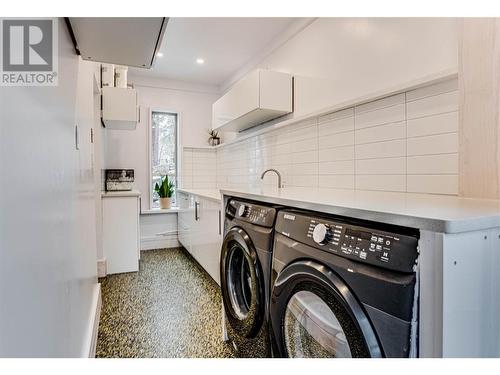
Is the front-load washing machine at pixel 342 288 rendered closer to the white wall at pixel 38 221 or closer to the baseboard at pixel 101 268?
the white wall at pixel 38 221

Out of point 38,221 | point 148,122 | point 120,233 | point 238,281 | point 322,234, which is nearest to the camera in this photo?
point 38,221

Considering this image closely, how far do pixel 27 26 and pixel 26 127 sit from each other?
31 cm

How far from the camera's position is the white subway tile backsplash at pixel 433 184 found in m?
1.39

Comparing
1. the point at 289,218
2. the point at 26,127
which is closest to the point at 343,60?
the point at 289,218

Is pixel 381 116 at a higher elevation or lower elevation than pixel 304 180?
higher

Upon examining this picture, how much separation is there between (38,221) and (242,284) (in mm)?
1169

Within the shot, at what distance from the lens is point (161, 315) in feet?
6.91

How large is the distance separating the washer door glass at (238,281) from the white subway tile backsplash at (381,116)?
114cm

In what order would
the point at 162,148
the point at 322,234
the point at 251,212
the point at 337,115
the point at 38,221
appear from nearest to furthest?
the point at 38,221 → the point at 322,234 → the point at 251,212 → the point at 337,115 → the point at 162,148

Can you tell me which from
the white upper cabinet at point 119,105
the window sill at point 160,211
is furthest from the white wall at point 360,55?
the window sill at point 160,211

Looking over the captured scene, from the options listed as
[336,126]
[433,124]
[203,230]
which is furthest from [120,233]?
[433,124]

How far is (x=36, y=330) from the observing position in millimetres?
687

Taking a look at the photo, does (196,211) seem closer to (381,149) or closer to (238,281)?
(238,281)

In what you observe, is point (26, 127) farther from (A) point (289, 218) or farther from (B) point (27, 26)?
(A) point (289, 218)
